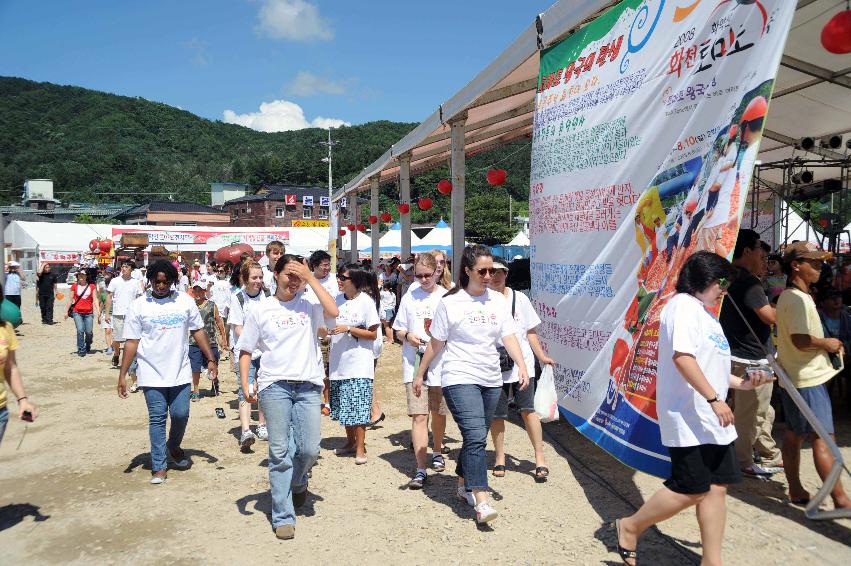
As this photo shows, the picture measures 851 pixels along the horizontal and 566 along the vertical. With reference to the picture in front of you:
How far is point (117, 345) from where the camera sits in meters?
10.9

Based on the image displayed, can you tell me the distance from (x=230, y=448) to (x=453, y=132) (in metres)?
5.36

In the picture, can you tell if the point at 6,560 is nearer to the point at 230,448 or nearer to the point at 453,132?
the point at 230,448

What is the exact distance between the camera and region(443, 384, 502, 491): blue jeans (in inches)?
158

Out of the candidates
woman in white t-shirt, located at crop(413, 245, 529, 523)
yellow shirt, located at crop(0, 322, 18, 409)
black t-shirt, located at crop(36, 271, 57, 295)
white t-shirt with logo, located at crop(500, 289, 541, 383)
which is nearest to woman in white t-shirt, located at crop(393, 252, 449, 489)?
white t-shirt with logo, located at crop(500, 289, 541, 383)

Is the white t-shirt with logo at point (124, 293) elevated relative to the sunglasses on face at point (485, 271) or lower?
lower

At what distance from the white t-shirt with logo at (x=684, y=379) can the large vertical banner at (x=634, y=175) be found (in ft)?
2.20

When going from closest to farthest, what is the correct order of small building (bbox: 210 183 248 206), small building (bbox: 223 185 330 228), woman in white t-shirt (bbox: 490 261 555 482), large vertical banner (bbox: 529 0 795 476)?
large vertical banner (bbox: 529 0 795 476), woman in white t-shirt (bbox: 490 261 555 482), small building (bbox: 223 185 330 228), small building (bbox: 210 183 248 206)

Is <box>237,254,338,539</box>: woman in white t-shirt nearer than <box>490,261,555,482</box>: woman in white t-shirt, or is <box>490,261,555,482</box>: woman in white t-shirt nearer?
<box>237,254,338,539</box>: woman in white t-shirt

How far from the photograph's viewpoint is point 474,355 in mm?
4156

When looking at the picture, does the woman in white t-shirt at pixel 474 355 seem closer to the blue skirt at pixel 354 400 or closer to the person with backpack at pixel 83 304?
the blue skirt at pixel 354 400

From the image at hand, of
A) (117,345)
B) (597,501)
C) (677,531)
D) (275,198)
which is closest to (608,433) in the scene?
(597,501)

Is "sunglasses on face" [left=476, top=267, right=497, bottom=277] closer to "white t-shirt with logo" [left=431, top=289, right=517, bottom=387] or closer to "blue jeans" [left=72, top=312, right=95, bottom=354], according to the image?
"white t-shirt with logo" [left=431, top=289, right=517, bottom=387]

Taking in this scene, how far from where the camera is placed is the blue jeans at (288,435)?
404 cm

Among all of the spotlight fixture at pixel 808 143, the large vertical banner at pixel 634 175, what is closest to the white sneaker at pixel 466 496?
the large vertical banner at pixel 634 175
